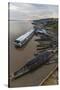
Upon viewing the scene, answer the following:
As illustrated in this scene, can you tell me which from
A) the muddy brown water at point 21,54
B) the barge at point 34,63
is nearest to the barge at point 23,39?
the muddy brown water at point 21,54

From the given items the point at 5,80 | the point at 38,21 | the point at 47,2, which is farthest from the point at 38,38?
the point at 5,80

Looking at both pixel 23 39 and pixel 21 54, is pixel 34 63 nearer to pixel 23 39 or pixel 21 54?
pixel 21 54

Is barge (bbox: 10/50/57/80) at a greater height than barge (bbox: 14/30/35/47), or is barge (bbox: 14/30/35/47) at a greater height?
barge (bbox: 14/30/35/47)

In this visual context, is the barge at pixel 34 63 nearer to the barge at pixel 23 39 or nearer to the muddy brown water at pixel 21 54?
the muddy brown water at pixel 21 54

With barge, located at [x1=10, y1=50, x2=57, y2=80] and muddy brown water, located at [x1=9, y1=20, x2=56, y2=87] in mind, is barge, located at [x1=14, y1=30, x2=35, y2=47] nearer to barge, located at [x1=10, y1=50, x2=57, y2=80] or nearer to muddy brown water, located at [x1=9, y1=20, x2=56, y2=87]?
muddy brown water, located at [x1=9, y1=20, x2=56, y2=87]

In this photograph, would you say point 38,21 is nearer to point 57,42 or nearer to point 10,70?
point 57,42

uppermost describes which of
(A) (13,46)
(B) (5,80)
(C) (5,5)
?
(C) (5,5)

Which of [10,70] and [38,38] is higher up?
[38,38]

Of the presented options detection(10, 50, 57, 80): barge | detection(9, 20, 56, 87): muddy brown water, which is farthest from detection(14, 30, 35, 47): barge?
detection(10, 50, 57, 80): barge
